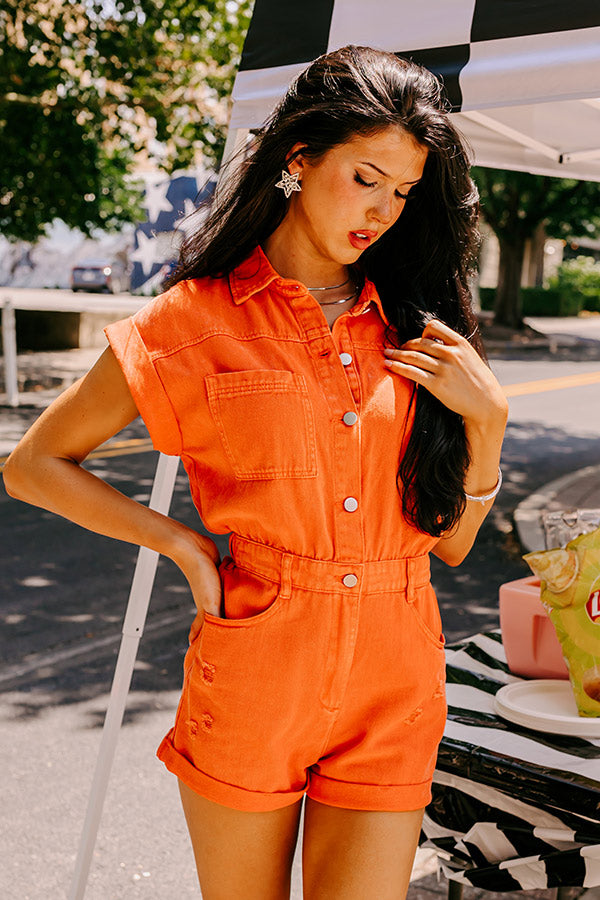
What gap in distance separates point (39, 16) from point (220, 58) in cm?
227

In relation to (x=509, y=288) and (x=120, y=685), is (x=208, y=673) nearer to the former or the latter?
(x=120, y=685)

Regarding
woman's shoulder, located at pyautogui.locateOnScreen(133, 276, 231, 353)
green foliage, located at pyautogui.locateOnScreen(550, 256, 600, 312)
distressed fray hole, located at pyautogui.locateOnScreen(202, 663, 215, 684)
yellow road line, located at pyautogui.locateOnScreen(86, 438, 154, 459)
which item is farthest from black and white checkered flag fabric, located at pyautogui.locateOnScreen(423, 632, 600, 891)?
green foliage, located at pyautogui.locateOnScreen(550, 256, 600, 312)

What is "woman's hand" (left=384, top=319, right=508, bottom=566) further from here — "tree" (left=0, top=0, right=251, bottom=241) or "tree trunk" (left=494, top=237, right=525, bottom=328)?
"tree trunk" (left=494, top=237, right=525, bottom=328)

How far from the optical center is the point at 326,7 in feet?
8.29

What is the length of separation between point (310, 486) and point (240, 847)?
606 millimetres

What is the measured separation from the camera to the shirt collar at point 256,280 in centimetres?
169

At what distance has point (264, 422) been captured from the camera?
1.59 m

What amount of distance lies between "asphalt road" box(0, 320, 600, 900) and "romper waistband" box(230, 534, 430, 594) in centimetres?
181

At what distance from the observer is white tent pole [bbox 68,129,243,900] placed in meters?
2.41

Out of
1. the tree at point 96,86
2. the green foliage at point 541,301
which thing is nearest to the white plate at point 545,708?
the tree at point 96,86

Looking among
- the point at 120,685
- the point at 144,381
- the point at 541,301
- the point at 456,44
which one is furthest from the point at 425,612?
the point at 541,301

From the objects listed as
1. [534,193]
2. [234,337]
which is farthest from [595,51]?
[534,193]

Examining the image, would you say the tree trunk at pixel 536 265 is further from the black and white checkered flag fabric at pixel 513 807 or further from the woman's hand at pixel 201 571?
the woman's hand at pixel 201 571

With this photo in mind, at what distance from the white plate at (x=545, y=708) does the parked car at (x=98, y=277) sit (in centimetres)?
3298
